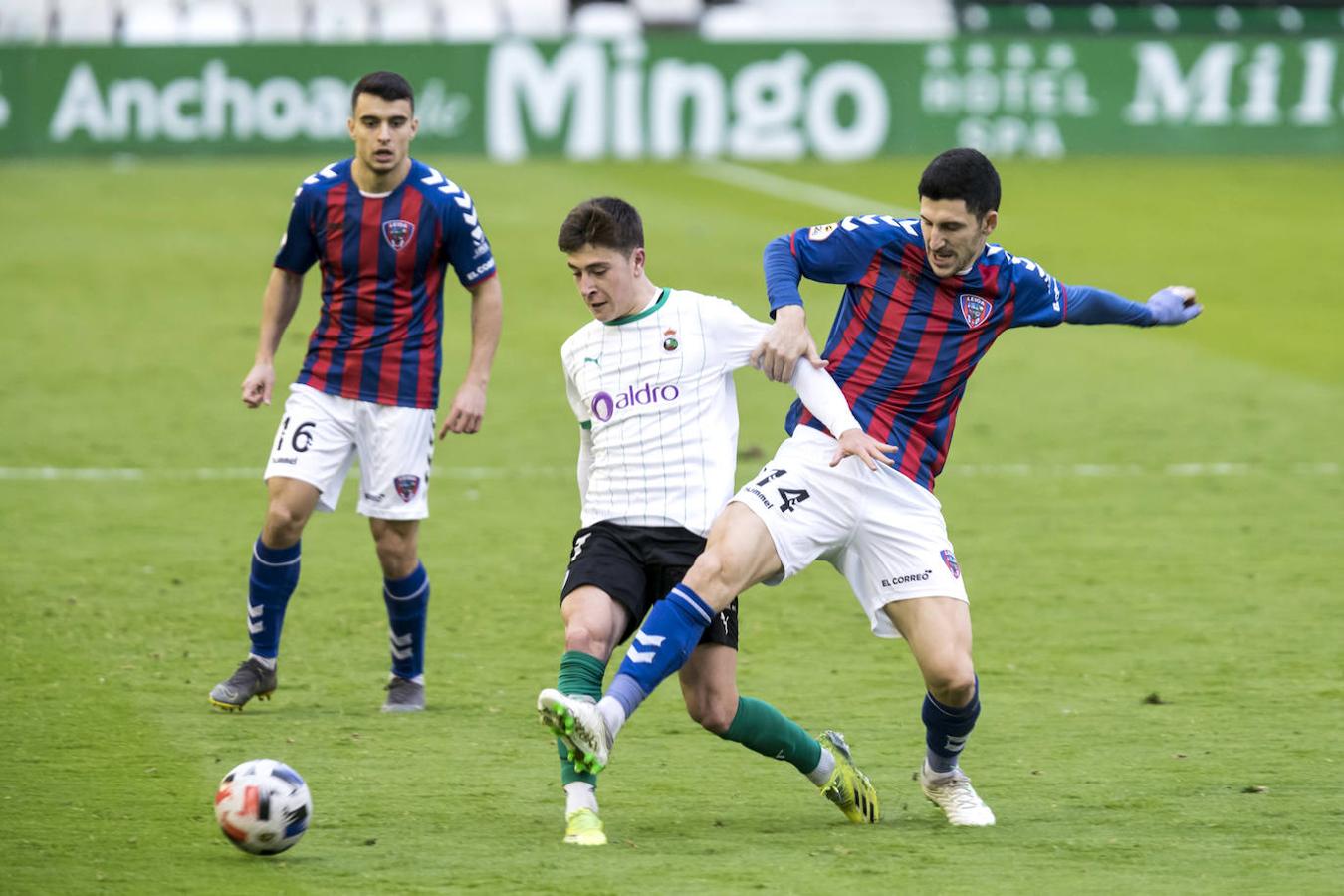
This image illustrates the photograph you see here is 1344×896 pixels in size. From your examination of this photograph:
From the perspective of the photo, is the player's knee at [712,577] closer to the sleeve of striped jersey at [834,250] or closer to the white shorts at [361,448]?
the sleeve of striped jersey at [834,250]

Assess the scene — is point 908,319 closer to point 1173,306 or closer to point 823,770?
point 1173,306

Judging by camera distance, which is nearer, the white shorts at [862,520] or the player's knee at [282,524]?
the white shorts at [862,520]

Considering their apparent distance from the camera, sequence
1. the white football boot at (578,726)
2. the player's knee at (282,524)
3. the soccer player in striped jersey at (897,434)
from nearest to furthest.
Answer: the white football boot at (578,726), the soccer player in striped jersey at (897,434), the player's knee at (282,524)

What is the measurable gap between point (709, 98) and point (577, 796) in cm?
2043

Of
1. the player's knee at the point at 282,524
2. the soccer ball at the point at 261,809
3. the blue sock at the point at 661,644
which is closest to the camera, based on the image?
the soccer ball at the point at 261,809

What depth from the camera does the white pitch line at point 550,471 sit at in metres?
10.7

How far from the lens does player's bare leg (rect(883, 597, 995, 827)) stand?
5449mm

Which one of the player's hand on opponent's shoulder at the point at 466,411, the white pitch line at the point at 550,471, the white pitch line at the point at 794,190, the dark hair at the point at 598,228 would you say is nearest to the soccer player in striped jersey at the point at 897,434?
the dark hair at the point at 598,228

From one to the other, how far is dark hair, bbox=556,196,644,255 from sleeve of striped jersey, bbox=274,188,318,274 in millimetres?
1544

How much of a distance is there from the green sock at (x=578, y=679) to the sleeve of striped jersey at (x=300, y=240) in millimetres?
2138

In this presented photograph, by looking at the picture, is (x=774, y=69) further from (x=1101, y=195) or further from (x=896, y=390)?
(x=896, y=390)

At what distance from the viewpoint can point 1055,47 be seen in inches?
993

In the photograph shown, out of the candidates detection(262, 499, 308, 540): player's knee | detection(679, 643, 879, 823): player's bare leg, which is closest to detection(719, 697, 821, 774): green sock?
detection(679, 643, 879, 823): player's bare leg

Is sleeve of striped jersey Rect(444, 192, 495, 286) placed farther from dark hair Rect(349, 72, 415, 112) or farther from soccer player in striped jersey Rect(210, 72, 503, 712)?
dark hair Rect(349, 72, 415, 112)
